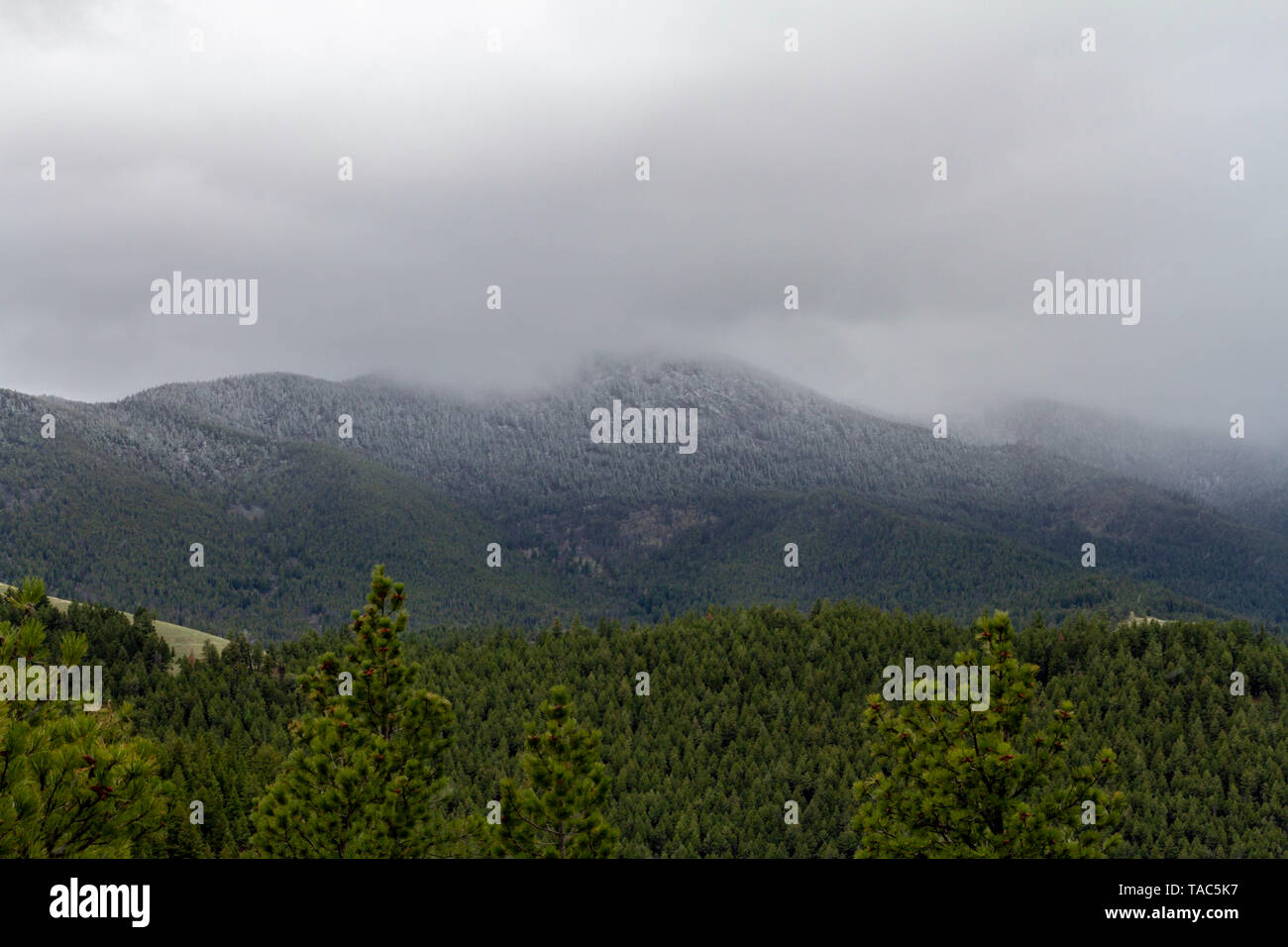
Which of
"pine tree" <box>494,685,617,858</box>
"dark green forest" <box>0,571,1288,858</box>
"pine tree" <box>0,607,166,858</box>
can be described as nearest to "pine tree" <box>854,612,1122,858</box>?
"dark green forest" <box>0,571,1288,858</box>

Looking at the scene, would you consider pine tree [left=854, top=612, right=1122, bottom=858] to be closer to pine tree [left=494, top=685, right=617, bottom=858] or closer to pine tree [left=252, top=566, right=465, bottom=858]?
pine tree [left=494, top=685, right=617, bottom=858]

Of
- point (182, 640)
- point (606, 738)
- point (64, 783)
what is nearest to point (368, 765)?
point (64, 783)

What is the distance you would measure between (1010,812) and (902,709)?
173 inches

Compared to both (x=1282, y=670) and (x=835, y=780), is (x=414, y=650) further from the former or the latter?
(x=1282, y=670)

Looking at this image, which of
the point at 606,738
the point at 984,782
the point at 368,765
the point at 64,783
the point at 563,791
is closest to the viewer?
the point at 64,783

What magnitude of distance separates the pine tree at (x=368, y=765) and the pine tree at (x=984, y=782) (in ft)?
64.9

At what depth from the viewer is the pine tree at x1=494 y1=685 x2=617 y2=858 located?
127ft

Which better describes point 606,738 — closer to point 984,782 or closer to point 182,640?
point 182,640

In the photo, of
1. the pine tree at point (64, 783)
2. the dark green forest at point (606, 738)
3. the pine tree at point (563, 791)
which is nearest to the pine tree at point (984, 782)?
the dark green forest at point (606, 738)

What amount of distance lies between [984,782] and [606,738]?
419ft

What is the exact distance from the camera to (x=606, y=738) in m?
154

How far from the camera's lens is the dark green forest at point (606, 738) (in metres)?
31.1

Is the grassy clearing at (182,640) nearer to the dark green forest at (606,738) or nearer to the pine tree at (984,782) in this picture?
the dark green forest at (606,738)
